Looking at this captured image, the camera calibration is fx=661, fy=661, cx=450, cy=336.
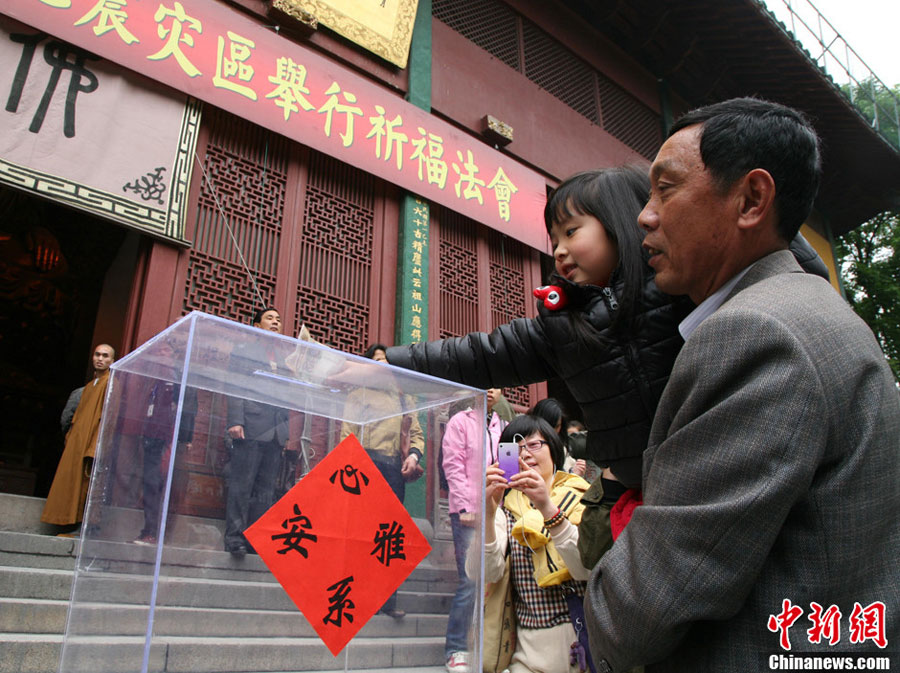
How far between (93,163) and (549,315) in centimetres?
Answer: 439

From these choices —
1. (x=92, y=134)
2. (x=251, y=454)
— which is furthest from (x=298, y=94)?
(x=251, y=454)

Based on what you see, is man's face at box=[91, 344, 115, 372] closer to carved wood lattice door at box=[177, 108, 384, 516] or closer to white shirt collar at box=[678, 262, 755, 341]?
carved wood lattice door at box=[177, 108, 384, 516]

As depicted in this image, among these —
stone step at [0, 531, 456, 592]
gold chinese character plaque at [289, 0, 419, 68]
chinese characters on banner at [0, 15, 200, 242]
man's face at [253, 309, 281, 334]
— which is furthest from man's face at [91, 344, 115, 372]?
stone step at [0, 531, 456, 592]

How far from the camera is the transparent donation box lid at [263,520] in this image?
1.19 m

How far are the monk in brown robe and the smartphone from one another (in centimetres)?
319

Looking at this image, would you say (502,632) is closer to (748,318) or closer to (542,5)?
(748,318)

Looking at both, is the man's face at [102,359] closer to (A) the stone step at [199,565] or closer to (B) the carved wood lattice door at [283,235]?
(B) the carved wood lattice door at [283,235]

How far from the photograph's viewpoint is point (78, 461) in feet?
14.9

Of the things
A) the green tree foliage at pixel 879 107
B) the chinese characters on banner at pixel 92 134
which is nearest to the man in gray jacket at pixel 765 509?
the chinese characters on banner at pixel 92 134

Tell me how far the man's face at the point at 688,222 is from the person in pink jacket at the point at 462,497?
27.1 inches

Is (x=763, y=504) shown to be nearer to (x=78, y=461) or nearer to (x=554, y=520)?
(x=554, y=520)

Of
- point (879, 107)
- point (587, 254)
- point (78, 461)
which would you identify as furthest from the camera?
point (879, 107)

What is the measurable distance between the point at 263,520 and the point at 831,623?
36.9 inches

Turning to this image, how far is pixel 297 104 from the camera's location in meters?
5.82
